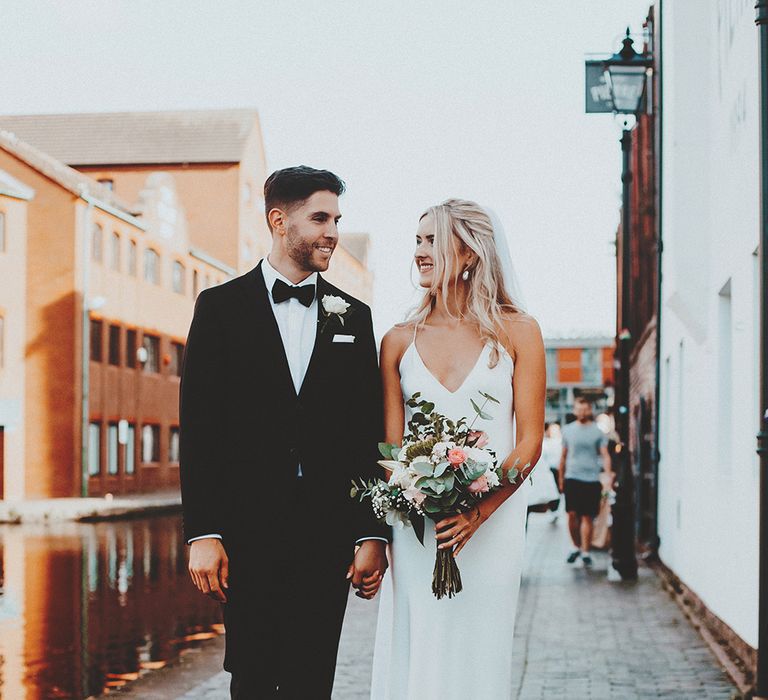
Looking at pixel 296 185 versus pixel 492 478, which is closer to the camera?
pixel 492 478

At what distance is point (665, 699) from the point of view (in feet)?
23.8

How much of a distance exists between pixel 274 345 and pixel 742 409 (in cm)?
510

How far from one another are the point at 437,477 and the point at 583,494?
38.2 feet

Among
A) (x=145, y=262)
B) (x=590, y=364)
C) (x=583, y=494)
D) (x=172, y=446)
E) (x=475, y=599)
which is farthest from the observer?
(x=590, y=364)

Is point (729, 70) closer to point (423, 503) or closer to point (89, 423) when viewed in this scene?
point (423, 503)

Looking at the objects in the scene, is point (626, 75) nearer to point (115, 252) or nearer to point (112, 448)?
point (115, 252)

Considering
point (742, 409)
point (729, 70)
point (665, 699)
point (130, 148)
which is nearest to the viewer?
point (665, 699)

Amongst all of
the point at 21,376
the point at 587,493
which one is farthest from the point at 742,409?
the point at 21,376

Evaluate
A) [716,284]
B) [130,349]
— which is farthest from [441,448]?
[130,349]

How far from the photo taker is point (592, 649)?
29.8ft

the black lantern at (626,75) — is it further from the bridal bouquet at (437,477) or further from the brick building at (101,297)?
the brick building at (101,297)

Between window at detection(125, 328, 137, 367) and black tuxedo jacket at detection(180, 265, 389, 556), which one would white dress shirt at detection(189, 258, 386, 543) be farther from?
window at detection(125, 328, 137, 367)

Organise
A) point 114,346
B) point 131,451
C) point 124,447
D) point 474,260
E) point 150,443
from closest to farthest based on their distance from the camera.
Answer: point 474,260 < point 114,346 < point 124,447 < point 131,451 < point 150,443

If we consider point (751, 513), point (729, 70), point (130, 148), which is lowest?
point (751, 513)
